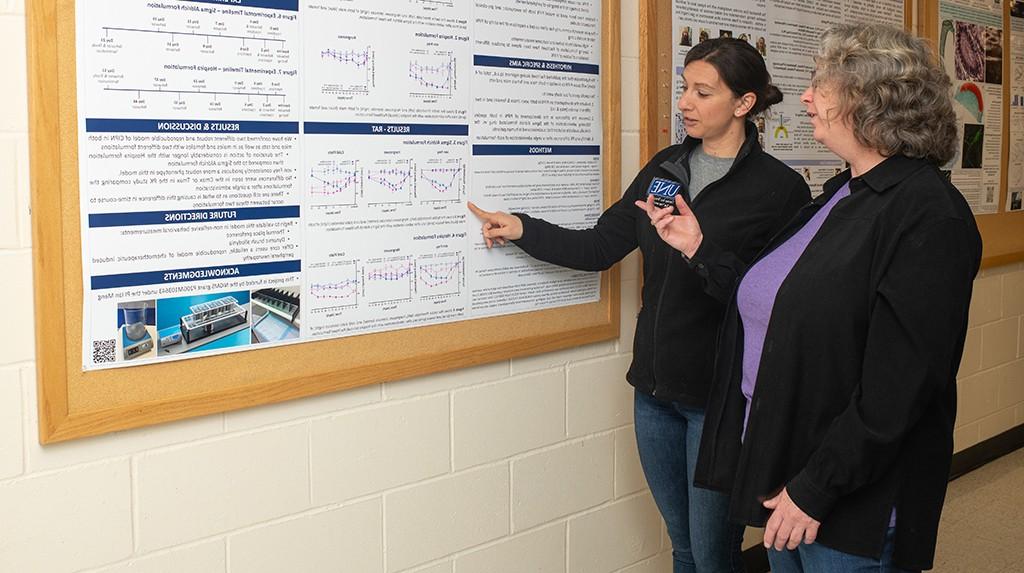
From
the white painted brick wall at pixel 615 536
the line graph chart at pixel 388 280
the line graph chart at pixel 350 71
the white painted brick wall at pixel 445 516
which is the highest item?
the line graph chart at pixel 350 71

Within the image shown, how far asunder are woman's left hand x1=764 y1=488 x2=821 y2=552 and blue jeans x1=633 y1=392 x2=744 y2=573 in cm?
55

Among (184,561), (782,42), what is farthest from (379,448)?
(782,42)

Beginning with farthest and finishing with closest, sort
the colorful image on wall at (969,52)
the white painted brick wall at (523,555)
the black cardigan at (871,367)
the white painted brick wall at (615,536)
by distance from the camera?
the colorful image on wall at (969,52) → the white painted brick wall at (615,536) → the white painted brick wall at (523,555) → the black cardigan at (871,367)

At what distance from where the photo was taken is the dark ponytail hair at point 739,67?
2285 mm

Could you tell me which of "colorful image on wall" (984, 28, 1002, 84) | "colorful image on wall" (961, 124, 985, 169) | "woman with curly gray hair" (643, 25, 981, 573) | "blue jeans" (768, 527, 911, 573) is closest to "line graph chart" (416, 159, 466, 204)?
"woman with curly gray hair" (643, 25, 981, 573)

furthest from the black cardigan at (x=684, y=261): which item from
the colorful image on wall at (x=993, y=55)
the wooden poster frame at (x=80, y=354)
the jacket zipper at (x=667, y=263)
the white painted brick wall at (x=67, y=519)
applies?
the colorful image on wall at (x=993, y=55)

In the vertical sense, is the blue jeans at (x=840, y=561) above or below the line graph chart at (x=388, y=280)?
below

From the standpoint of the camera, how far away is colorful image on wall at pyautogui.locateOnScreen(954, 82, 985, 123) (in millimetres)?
4020

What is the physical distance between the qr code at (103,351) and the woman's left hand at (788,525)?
1.19 metres

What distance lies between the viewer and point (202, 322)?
1.82 meters

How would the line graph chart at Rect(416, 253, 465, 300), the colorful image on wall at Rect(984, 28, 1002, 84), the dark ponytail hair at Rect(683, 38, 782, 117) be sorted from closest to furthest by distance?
the line graph chart at Rect(416, 253, 465, 300)
the dark ponytail hair at Rect(683, 38, 782, 117)
the colorful image on wall at Rect(984, 28, 1002, 84)

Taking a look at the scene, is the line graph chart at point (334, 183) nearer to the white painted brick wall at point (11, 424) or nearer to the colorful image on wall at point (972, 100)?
the white painted brick wall at point (11, 424)

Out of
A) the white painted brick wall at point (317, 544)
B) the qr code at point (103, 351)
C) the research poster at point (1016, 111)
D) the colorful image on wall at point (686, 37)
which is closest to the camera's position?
the qr code at point (103, 351)

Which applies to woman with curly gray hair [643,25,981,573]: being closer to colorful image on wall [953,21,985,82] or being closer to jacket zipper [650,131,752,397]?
jacket zipper [650,131,752,397]
